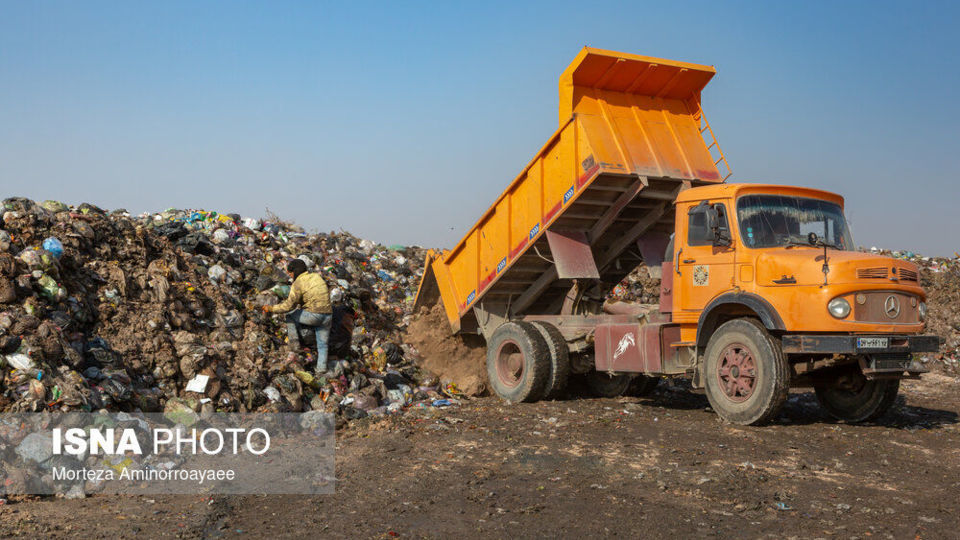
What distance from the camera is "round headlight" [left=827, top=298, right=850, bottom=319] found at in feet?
22.1

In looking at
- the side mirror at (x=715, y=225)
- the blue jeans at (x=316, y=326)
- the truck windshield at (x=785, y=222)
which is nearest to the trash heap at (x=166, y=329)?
Result: the blue jeans at (x=316, y=326)

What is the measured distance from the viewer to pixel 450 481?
19.3 ft

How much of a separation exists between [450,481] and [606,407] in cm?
367

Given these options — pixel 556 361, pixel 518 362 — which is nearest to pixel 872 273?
pixel 556 361

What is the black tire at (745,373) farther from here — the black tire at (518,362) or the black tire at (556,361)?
the black tire at (518,362)

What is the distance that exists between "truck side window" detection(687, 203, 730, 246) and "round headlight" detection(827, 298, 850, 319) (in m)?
1.10

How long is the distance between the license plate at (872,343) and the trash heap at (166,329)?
4.44 m

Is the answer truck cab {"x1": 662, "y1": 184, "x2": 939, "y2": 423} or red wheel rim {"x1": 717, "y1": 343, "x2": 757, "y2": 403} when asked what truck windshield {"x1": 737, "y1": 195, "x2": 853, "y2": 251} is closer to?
truck cab {"x1": 662, "y1": 184, "x2": 939, "y2": 423}

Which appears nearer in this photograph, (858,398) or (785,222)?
(785,222)

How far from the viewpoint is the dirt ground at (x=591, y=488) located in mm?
4828

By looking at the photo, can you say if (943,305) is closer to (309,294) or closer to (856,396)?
(856,396)

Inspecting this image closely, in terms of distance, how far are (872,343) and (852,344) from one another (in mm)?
181

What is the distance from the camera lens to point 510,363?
9.61 meters

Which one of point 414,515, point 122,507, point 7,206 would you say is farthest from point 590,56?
point 7,206
